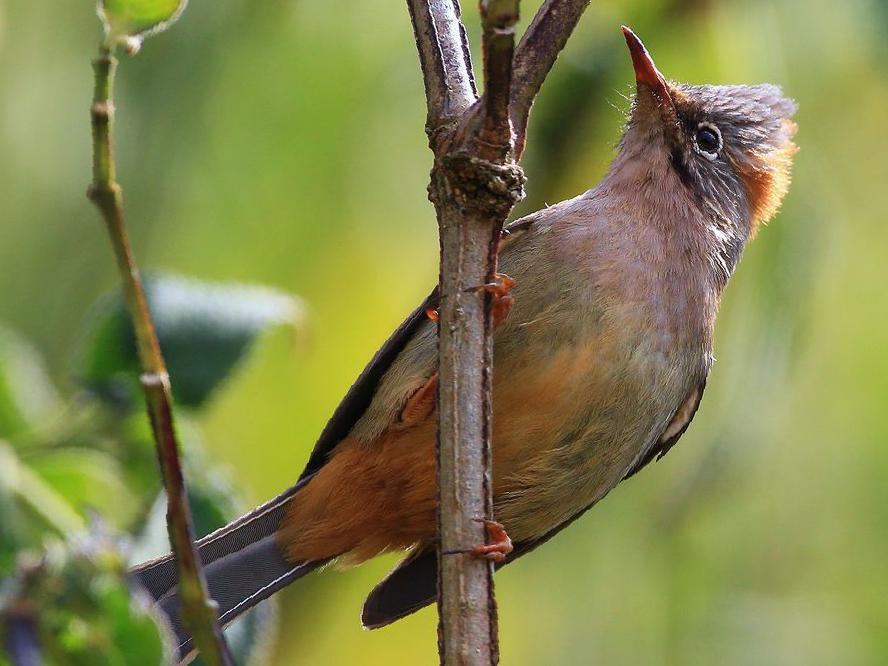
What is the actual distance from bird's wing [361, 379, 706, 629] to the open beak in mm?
969

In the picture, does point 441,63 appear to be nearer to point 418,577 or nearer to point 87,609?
point 87,609

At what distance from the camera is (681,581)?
5.31 metres

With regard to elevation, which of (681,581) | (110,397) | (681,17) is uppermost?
(681,17)

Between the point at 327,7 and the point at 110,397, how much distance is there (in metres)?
2.73

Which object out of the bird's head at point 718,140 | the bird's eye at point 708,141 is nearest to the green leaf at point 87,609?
the bird's head at point 718,140

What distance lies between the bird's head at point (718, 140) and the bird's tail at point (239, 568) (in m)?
1.57

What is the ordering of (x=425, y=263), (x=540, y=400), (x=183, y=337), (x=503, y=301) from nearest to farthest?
(x=183, y=337), (x=503, y=301), (x=540, y=400), (x=425, y=263)

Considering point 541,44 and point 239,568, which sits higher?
point 541,44

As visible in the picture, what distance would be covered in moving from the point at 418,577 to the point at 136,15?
2324mm

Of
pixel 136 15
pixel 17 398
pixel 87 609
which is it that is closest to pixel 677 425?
pixel 17 398

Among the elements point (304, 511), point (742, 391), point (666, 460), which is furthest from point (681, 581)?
point (304, 511)

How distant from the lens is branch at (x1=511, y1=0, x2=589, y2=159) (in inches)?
88.9

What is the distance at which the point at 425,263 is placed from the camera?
5031 millimetres

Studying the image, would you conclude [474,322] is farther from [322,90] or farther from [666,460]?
[666,460]
